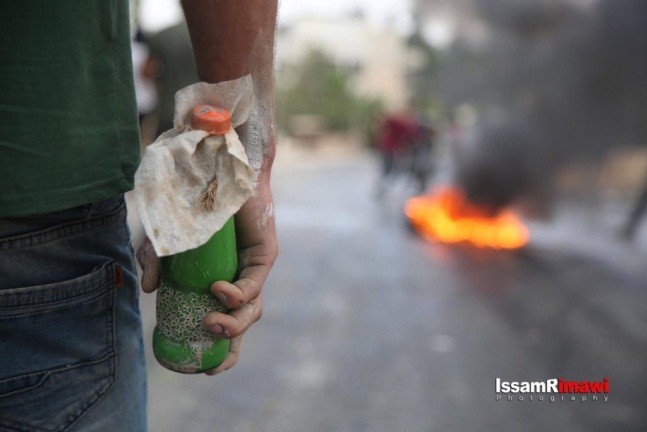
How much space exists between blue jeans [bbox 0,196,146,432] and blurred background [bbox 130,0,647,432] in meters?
1.90

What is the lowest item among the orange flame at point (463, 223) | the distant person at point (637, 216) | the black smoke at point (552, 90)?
the orange flame at point (463, 223)

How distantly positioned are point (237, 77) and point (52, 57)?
0.94ft

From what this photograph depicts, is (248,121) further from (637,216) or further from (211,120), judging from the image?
(637,216)

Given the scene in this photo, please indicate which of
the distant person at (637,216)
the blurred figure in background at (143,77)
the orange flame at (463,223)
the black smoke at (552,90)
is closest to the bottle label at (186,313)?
the blurred figure in background at (143,77)

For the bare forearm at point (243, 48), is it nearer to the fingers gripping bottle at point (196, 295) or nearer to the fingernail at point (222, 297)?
the fingers gripping bottle at point (196, 295)

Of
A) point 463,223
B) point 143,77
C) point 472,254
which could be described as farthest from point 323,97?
point 143,77

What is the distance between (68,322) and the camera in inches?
39.6

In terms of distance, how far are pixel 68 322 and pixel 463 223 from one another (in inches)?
307

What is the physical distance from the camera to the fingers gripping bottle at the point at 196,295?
3.22ft

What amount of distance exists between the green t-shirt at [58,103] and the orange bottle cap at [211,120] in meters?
0.15

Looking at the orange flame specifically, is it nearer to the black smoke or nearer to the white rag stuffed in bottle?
the black smoke

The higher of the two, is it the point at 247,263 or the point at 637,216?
the point at 247,263

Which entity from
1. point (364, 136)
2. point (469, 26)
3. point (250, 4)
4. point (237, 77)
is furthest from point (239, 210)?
point (364, 136)

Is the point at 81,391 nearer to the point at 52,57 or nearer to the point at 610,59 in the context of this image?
the point at 52,57
